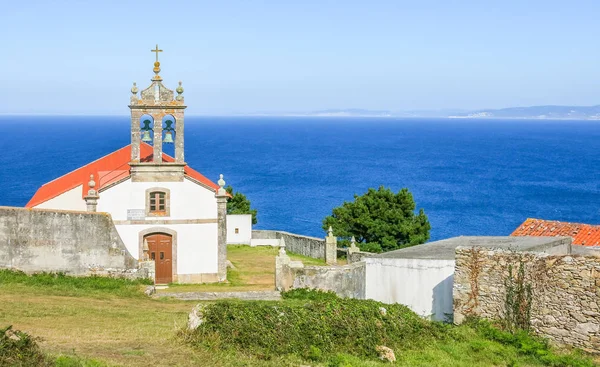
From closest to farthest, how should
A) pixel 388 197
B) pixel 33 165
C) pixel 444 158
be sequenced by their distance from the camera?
pixel 388 197 < pixel 33 165 < pixel 444 158

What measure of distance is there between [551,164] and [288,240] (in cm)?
10700

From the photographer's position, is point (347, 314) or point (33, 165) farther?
point (33, 165)

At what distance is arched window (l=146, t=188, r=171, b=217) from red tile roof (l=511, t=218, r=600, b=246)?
1367 cm

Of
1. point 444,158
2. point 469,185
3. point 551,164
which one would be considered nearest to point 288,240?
point 469,185

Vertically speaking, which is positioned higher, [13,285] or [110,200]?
[110,200]

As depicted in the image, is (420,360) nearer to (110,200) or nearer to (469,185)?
(110,200)

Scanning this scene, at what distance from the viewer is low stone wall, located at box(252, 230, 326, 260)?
126ft

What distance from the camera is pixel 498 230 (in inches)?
2781

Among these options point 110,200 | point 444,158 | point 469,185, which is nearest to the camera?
point 110,200

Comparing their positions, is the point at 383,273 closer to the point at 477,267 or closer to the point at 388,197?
the point at 477,267

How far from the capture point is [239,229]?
139 feet

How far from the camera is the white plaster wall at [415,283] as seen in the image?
20.2 m

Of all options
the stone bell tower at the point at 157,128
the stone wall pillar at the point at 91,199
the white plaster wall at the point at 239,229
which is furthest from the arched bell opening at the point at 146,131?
the white plaster wall at the point at 239,229

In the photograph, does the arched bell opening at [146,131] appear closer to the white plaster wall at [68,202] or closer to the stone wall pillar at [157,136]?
the stone wall pillar at [157,136]
